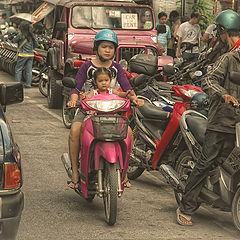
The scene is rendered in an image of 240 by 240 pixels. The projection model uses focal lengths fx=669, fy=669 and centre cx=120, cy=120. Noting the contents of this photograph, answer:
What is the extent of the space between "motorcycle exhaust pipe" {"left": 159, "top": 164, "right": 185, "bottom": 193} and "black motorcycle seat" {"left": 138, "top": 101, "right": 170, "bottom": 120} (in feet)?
2.79

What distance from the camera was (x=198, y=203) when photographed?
600cm

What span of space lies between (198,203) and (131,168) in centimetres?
201

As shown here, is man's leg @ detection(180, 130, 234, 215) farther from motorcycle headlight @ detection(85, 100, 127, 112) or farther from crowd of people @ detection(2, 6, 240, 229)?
motorcycle headlight @ detection(85, 100, 127, 112)

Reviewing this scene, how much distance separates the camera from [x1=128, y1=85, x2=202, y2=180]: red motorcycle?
673 centimetres

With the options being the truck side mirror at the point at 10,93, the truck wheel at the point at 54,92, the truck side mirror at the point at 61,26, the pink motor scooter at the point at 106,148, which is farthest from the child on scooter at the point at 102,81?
the truck wheel at the point at 54,92

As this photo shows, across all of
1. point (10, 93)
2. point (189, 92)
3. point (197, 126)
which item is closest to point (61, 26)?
point (189, 92)

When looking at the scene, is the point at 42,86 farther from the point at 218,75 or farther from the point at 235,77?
the point at 235,77

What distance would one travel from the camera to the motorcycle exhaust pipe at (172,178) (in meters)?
6.17

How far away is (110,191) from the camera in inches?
224

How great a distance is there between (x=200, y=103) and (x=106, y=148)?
117 centimetres

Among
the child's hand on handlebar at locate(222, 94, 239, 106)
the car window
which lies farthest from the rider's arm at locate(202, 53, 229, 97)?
the car window

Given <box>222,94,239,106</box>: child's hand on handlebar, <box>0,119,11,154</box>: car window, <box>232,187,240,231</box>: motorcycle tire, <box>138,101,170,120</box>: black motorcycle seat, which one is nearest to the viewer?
<box>0,119,11,154</box>: car window

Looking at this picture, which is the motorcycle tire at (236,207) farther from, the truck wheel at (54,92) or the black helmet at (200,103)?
the truck wheel at (54,92)

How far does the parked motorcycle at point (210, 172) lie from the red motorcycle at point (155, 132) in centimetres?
31
